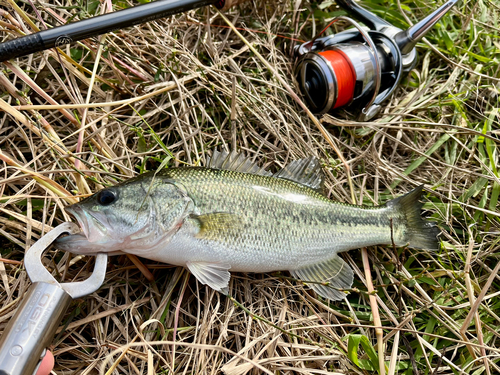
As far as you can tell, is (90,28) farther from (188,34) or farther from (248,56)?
(248,56)

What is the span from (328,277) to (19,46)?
8.56 ft

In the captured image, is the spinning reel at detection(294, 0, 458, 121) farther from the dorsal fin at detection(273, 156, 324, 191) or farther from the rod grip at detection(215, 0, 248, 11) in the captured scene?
the rod grip at detection(215, 0, 248, 11)

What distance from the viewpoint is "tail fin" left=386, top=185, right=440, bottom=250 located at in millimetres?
3068

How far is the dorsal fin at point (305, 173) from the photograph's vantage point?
3053 millimetres

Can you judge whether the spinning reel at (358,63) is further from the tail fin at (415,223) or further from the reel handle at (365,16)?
the tail fin at (415,223)

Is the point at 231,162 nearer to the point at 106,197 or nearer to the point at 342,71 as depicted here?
the point at 106,197

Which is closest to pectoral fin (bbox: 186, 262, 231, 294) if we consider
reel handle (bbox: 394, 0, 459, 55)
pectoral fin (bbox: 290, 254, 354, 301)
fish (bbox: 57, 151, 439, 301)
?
fish (bbox: 57, 151, 439, 301)

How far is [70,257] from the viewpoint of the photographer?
266cm

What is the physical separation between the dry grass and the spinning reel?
0.67 ft

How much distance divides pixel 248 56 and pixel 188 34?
59 centimetres

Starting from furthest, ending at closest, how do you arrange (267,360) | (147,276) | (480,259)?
(480,259)
(147,276)
(267,360)

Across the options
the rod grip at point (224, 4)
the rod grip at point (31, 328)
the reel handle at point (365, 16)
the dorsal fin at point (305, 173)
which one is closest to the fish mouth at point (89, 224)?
the rod grip at point (31, 328)

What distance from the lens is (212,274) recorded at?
2582mm

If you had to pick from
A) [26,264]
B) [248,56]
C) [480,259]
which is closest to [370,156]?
[480,259]
